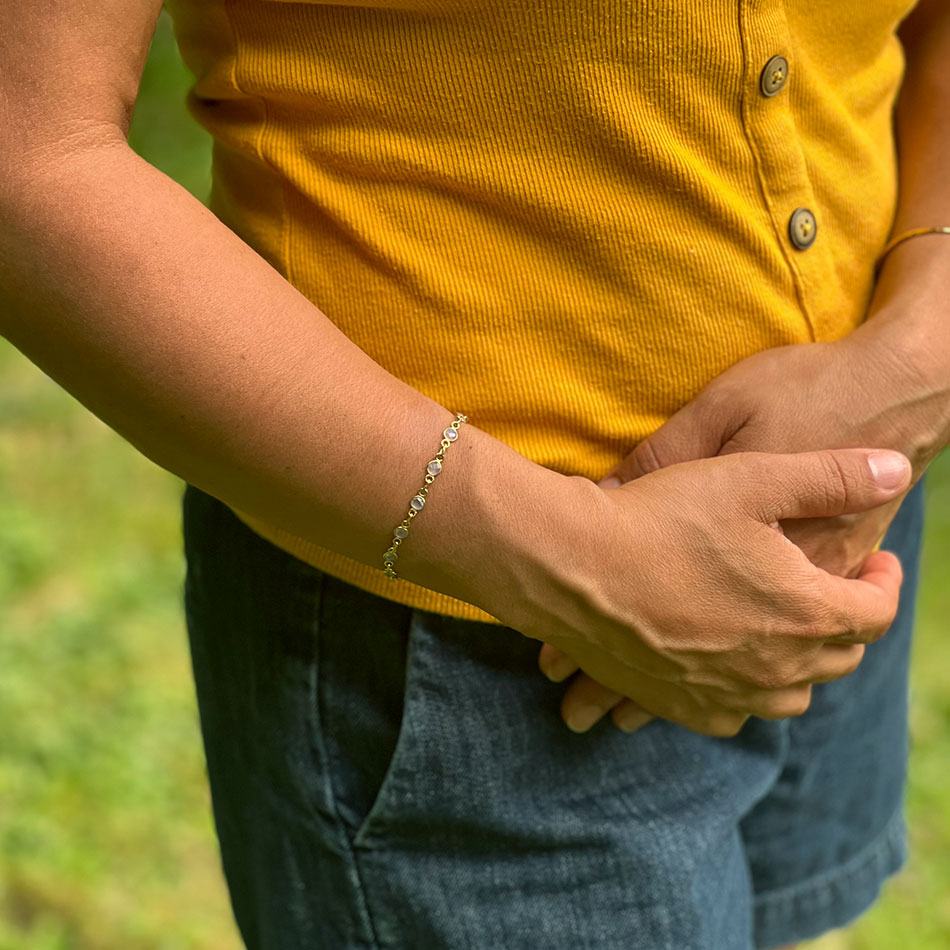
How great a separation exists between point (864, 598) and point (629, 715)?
0.20 m

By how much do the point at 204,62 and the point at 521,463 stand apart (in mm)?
392

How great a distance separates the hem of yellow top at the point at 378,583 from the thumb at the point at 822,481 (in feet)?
0.70

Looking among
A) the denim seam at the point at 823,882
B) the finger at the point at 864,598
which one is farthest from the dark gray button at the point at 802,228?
the denim seam at the point at 823,882

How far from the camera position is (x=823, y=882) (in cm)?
128

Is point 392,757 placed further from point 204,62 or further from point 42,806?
point 42,806

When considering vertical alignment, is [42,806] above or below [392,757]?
below

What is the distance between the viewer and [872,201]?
996 mm

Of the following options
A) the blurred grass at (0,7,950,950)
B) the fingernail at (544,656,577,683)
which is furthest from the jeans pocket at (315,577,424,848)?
the blurred grass at (0,7,950,950)

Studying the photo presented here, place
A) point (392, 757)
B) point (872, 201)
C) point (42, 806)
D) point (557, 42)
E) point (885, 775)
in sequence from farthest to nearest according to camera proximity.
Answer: point (42, 806), point (885, 775), point (872, 201), point (392, 757), point (557, 42)

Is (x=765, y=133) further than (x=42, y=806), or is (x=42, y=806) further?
(x=42, y=806)

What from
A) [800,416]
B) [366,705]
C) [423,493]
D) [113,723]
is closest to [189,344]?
[423,493]

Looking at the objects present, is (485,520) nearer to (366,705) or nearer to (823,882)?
(366,705)

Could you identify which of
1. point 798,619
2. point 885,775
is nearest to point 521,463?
point 798,619

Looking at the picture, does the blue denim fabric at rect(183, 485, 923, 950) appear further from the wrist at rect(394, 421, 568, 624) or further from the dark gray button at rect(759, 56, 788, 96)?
the dark gray button at rect(759, 56, 788, 96)
